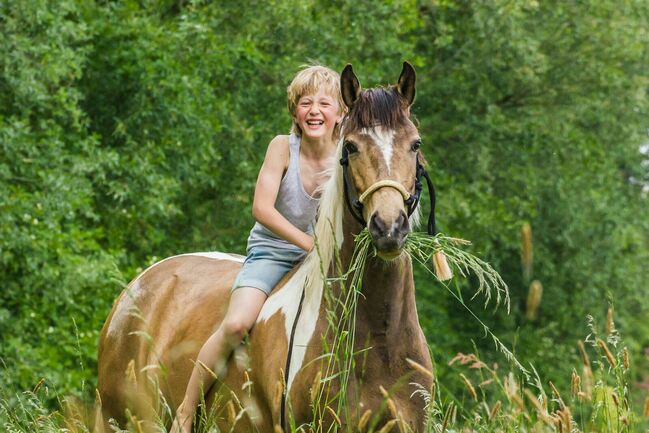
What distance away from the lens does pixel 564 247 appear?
25000 mm

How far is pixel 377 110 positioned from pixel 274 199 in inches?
34.2

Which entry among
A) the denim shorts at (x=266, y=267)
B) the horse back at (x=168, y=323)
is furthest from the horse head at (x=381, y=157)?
the horse back at (x=168, y=323)

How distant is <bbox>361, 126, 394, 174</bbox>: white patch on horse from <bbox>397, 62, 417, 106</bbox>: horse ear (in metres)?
0.29

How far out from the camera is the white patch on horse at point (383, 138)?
4.79 meters

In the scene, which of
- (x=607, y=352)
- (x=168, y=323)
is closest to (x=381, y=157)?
(x=607, y=352)

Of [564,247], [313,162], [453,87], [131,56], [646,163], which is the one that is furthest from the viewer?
[646,163]

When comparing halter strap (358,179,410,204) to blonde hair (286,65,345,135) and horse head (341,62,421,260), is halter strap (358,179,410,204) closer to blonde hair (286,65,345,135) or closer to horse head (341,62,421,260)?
horse head (341,62,421,260)

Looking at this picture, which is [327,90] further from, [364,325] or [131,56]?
[131,56]

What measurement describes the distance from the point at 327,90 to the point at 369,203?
47.5 inches

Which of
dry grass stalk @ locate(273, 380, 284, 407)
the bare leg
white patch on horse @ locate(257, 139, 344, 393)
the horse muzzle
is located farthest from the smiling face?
dry grass stalk @ locate(273, 380, 284, 407)

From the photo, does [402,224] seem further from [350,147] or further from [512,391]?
[512,391]

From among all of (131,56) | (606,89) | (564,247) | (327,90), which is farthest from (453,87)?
(327,90)

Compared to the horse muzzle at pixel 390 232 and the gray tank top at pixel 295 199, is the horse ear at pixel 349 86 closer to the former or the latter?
the gray tank top at pixel 295 199

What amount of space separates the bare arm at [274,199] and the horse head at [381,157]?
0.52m
